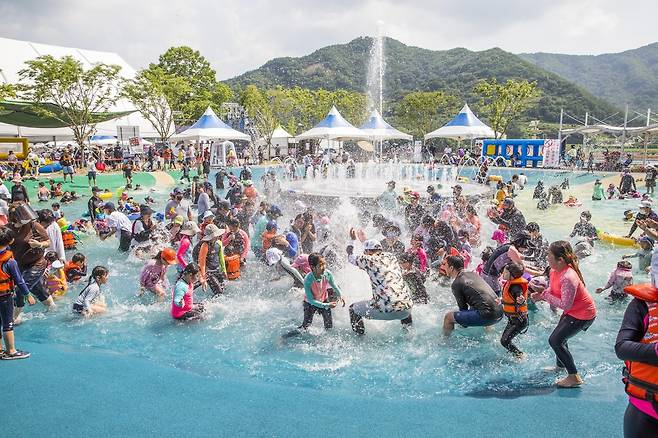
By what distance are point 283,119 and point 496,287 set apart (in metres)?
48.0

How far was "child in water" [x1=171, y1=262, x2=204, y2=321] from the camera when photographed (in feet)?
22.1

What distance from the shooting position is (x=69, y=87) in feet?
97.6

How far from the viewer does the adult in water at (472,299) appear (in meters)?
5.57

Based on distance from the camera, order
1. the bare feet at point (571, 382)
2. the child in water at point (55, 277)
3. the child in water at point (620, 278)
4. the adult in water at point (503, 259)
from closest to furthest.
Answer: the bare feet at point (571, 382)
the adult in water at point (503, 259)
the child in water at point (620, 278)
the child in water at point (55, 277)

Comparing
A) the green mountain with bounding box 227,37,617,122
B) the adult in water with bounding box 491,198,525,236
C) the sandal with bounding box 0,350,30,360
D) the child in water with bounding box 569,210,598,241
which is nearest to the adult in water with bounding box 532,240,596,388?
the adult in water with bounding box 491,198,525,236

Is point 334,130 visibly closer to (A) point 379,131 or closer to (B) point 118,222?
(A) point 379,131

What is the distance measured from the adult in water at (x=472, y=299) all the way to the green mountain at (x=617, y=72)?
158 metres

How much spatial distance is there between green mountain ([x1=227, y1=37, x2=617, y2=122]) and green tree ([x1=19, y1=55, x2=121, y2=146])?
63774 mm

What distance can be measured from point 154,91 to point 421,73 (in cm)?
10217

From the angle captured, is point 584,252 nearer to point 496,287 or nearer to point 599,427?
point 496,287

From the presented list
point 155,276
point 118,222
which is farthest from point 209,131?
point 155,276

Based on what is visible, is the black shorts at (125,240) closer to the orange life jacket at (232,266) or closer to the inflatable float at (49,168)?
the orange life jacket at (232,266)

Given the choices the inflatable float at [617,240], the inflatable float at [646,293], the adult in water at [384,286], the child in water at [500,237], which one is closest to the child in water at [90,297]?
the adult in water at [384,286]

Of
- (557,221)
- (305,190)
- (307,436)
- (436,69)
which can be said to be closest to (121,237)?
(305,190)
